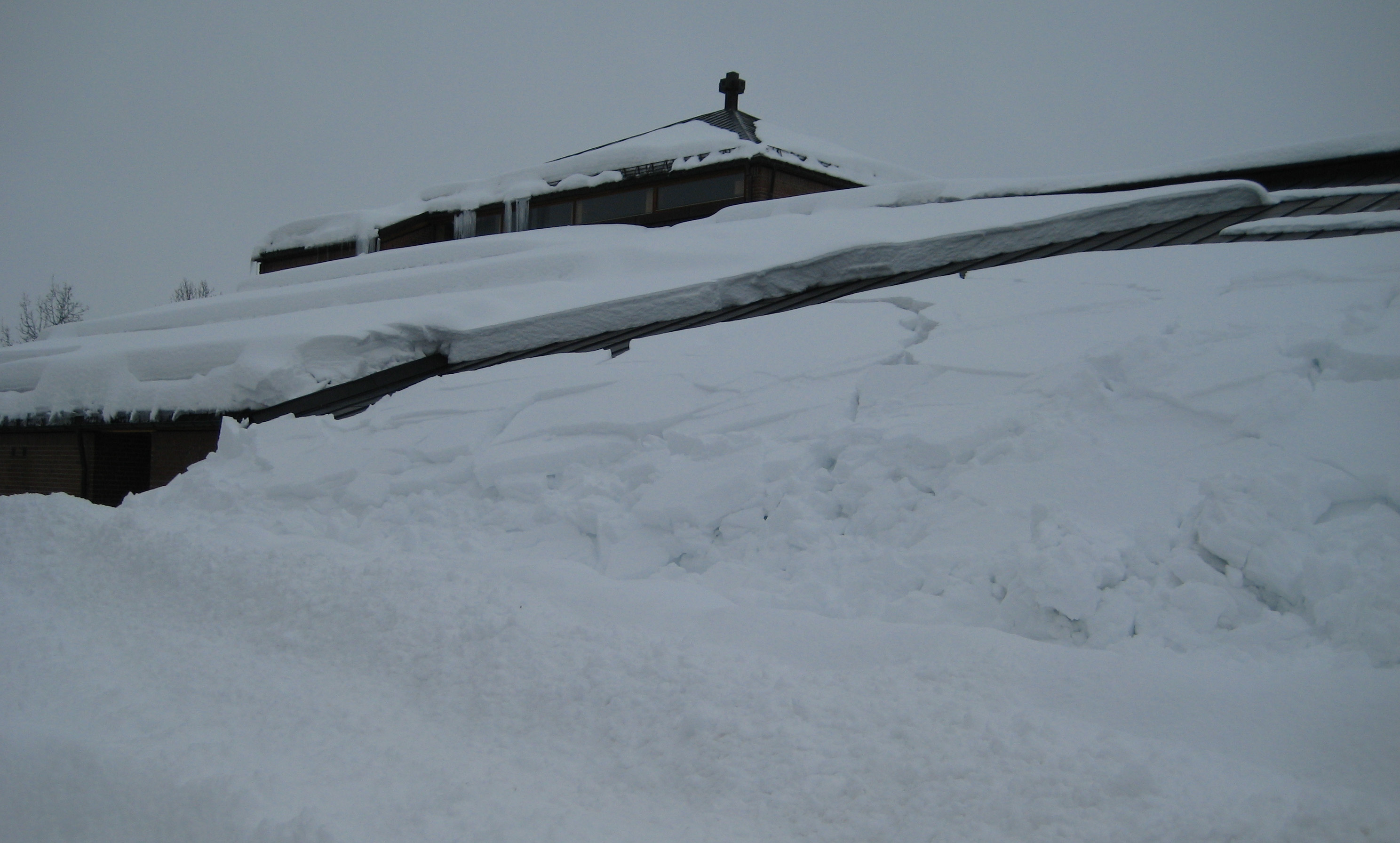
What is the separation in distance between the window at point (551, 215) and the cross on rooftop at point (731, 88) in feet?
12.0

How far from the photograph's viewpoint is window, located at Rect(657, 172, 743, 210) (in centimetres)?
1311

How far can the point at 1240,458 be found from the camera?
12.2ft

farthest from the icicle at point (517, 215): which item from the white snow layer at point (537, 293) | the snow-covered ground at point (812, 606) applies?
the snow-covered ground at point (812, 606)

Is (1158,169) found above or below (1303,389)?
above

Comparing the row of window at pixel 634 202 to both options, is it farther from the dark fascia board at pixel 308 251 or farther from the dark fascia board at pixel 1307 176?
the dark fascia board at pixel 1307 176

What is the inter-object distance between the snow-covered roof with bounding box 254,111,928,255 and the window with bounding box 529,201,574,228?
298mm

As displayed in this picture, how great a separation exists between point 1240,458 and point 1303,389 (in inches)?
26.1

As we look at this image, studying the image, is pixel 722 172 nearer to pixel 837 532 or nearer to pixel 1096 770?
pixel 837 532

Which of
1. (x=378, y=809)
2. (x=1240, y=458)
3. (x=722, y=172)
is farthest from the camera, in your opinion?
(x=722, y=172)

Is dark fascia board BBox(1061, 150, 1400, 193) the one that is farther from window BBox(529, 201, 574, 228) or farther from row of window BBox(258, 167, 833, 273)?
window BBox(529, 201, 574, 228)

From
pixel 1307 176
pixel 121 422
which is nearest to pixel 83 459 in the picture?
pixel 121 422

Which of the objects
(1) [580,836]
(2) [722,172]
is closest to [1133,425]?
(1) [580,836]

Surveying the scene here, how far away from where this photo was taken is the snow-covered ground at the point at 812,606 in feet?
7.38

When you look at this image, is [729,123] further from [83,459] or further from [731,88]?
[83,459]
